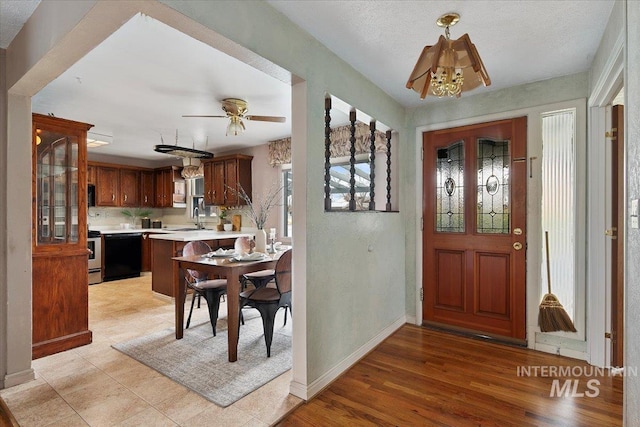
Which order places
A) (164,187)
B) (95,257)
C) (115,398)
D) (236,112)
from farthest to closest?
(164,187)
(95,257)
(236,112)
(115,398)

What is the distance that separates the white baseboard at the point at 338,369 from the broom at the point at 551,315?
1351 mm

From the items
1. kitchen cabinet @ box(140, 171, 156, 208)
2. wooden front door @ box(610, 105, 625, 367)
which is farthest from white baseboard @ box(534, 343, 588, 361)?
kitchen cabinet @ box(140, 171, 156, 208)

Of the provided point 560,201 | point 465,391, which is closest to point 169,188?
point 465,391

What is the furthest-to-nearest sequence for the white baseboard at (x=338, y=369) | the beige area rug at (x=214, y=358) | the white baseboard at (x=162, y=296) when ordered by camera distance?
the white baseboard at (x=162, y=296), the beige area rug at (x=214, y=358), the white baseboard at (x=338, y=369)

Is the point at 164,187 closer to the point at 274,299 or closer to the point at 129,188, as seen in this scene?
the point at 129,188

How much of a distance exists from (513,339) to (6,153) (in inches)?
177

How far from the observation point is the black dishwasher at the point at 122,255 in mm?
6000

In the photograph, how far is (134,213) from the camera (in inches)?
293

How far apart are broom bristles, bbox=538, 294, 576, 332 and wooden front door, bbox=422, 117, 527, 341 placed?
0.16 metres

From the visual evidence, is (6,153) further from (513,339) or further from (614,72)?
(513,339)

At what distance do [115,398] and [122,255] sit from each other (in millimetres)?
4644

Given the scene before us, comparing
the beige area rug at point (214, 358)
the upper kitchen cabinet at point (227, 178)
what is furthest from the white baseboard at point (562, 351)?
the upper kitchen cabinet at point (227, 178)

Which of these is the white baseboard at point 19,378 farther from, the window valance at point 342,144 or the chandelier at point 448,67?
the window valance at point 342,144

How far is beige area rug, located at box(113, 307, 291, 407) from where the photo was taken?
2371 millimetres
